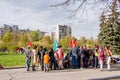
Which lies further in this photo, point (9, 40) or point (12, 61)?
point (9, 40)

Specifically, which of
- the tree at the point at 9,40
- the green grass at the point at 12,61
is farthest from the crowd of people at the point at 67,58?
the tree at the point at 9,40

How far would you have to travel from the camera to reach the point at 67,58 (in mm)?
23375

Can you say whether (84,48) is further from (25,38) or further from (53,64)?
(25,38)

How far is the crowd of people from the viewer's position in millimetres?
21188

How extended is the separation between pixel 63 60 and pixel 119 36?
38.5 meters

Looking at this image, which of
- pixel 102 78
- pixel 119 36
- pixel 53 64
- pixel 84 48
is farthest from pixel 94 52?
pixel 119 36

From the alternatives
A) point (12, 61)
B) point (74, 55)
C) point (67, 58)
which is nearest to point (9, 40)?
point (12, 61)

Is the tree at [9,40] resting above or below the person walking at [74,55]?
above

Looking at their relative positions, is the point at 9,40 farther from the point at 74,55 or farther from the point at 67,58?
the point at 74,55

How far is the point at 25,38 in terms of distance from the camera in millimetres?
108875

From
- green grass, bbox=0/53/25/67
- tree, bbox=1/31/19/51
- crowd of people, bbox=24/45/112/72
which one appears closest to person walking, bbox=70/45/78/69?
crowd of people, bbox=24/45/112/72

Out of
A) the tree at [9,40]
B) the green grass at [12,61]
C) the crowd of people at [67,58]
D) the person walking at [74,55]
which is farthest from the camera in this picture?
the tree at [9,40]

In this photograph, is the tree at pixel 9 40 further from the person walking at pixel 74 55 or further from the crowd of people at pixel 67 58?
the person walking at pixel 74 55

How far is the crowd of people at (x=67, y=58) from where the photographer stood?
21.2 m
